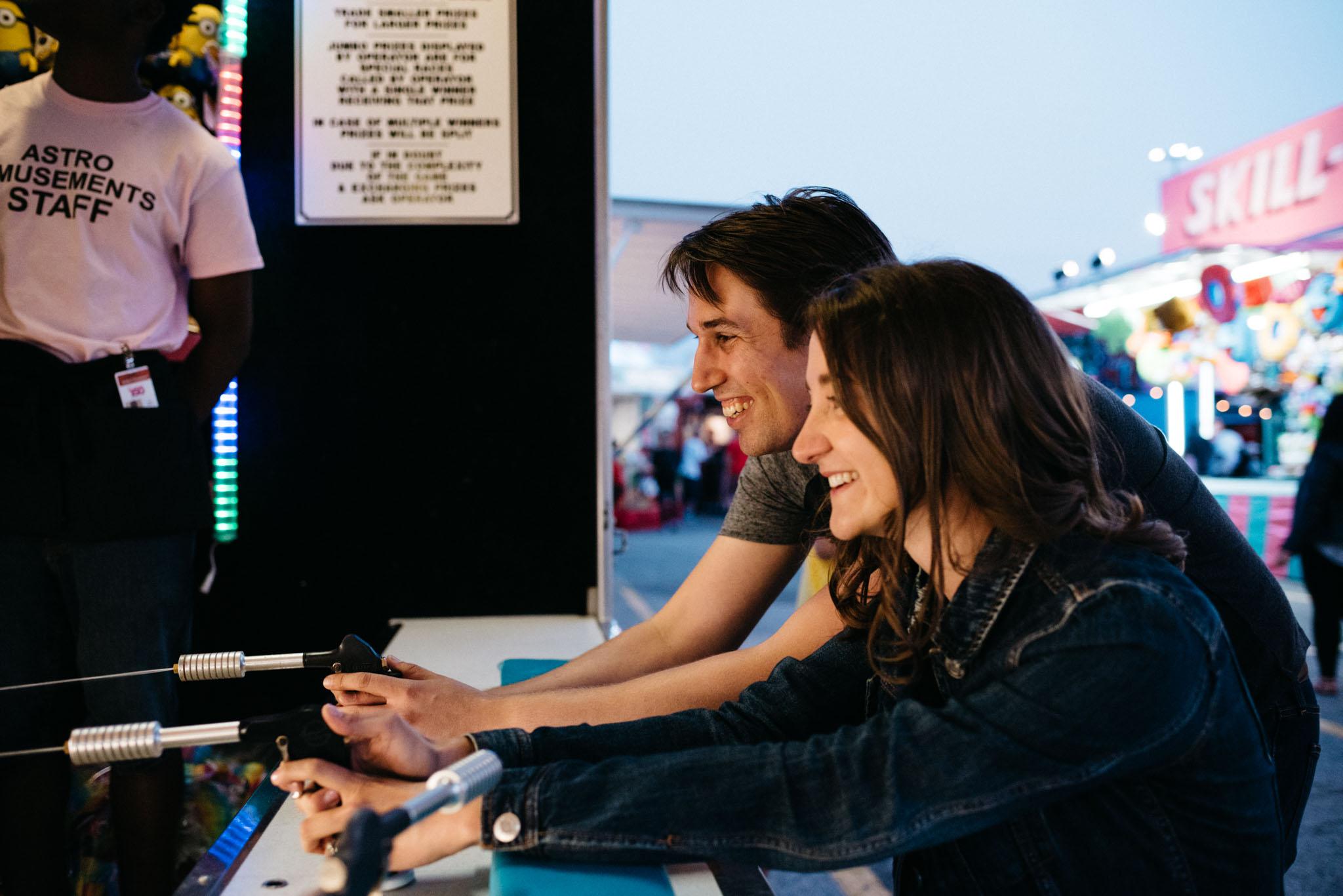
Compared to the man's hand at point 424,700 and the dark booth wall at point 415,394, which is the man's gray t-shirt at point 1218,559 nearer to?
the man's hand at point 424,700

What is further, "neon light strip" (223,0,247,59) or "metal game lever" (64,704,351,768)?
"neon light strip" (223,0,247,59)

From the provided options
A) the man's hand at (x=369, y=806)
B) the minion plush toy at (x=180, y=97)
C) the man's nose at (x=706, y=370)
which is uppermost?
the minion plush toy at (x=180, y=97)

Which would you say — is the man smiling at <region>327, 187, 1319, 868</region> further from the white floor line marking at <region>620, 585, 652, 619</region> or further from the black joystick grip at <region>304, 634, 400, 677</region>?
the white floor line marking at <region>620, 585, 652, 619</region>

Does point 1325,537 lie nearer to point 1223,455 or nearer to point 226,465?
point 226,465

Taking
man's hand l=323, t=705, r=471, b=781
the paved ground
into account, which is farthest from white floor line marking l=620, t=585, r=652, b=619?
man's hand l=323, t=705, r=471, b=781

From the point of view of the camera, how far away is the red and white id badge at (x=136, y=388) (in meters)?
1.50

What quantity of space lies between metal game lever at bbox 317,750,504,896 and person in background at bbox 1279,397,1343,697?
157 inches

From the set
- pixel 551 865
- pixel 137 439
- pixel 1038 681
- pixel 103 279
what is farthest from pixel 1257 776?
pixel 103 279

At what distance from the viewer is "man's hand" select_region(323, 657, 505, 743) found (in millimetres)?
1083

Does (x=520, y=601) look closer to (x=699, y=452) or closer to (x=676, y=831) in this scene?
(x=676, y=831)

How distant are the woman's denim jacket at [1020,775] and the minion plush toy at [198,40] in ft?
6.67

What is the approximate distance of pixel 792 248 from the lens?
1.43m

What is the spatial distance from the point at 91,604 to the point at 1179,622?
146cm

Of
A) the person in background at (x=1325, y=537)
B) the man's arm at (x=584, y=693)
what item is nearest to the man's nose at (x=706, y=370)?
the man's arm at (x=584, y=693)
